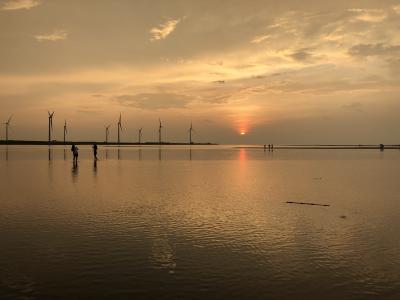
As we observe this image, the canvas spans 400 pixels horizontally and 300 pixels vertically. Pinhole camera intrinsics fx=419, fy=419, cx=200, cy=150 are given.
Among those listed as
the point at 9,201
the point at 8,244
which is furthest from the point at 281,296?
the point at 9,201

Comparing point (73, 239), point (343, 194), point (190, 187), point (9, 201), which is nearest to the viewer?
point (73, 239)

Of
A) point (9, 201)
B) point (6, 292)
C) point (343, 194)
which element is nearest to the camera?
point (6, 292)

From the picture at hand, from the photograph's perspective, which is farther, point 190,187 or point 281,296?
point 190,187

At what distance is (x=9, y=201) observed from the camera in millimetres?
23641

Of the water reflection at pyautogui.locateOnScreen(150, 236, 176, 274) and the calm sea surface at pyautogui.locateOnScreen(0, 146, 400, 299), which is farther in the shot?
the water reflection at pyautogui.locateOnScreen(150, 236, 176, 274)

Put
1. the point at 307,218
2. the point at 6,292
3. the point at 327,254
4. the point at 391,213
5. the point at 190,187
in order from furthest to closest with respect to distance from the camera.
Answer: the point at 190,187 < the point at 391,213 < the point at 307,218 < the point at 327,254 < the point at 6,292

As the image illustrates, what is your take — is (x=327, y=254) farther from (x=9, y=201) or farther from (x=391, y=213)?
(x=9, y=201)

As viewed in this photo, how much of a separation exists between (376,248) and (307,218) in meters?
5.57

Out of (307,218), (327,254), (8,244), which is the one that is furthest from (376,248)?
(8,244)

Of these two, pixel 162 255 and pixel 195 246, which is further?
pixel 195 246

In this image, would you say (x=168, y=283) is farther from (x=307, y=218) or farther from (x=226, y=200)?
(x=226, y=200)

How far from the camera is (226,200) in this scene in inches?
1016

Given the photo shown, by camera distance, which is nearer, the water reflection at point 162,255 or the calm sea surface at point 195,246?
the calm sea surface at point 195,246

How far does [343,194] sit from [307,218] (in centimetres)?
1047
